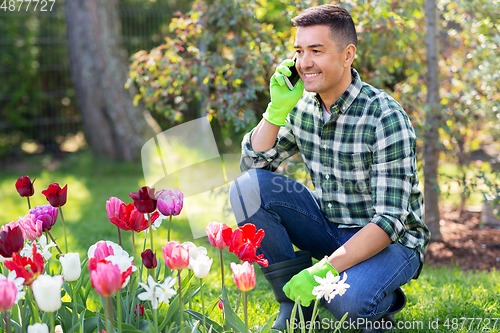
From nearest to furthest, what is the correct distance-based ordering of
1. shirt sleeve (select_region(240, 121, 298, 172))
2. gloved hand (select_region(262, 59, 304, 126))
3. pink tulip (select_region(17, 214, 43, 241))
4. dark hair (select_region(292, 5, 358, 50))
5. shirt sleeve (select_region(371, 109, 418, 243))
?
1. pink tulip (select_region(17, 214, 43, 241))
2. shirt sleeve (select_region(371, 109, 418, 243))
3. dark hair (select_region(292, 5, 358, 50))
4. gloved hand (select_region(262, 59, 304, 126))
5. shirt sleeve (select_region(240, 121, 298, 172))

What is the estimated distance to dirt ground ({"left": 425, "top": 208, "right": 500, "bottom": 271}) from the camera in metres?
2.85

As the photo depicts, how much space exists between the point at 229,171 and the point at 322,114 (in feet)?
2.41

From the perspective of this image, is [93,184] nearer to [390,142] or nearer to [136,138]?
[136,138]

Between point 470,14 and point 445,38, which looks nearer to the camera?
point 470,14

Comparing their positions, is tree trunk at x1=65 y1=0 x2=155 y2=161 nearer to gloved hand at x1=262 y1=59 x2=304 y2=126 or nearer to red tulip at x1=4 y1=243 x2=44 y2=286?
gloved hand at x1=262 y1=59 x2=304 y2=126

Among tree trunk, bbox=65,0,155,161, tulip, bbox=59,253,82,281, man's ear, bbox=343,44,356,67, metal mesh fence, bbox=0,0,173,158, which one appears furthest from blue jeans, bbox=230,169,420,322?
metal mesh fence, bbox=0,0,173,158

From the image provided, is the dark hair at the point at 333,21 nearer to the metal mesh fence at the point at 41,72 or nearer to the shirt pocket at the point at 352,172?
the shirt pocket at the point at 352,172

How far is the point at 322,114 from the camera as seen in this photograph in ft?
6.69

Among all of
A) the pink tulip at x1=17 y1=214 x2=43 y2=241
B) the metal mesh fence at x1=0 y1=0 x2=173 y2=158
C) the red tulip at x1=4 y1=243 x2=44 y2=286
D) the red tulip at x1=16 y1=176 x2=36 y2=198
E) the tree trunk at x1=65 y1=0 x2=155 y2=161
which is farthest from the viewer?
the metal mesh fence at x1=0 y1=0 x2=173 y2=158

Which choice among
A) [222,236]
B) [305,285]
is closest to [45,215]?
[222,236]

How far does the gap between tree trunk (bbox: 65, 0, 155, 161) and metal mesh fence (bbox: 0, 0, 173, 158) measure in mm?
763

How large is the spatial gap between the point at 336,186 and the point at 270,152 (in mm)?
316

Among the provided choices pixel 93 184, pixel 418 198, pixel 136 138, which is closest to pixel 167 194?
pixel 418 198

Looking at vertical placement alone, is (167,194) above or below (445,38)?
below
